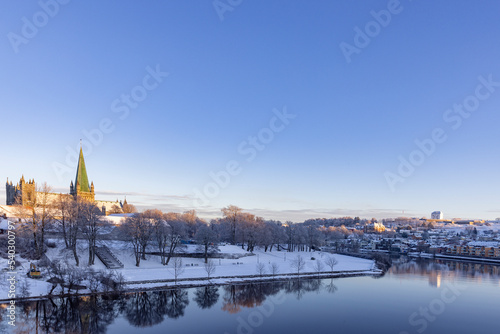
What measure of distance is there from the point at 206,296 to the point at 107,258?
15.7 metres

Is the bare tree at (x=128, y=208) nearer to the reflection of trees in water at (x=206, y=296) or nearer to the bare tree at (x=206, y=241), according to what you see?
the bare tree at (x=206, y=241)

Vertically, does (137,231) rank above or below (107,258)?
above

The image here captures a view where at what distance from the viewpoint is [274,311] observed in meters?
29.8

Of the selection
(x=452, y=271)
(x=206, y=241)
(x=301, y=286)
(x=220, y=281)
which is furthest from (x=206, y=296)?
(x=452, y=271)

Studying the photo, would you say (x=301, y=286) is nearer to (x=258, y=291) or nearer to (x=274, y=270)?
(x=274, y=270)

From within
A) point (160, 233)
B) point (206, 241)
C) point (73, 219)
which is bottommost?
point (206, 241)

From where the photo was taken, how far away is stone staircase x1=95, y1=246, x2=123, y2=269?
4072 centimetres

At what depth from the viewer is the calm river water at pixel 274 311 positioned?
24.9 metres

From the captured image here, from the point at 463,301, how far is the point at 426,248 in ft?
285

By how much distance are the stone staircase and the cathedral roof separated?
1853 inches

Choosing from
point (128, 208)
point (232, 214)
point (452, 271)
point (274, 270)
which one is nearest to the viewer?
point (274, 270)

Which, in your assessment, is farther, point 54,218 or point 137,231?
point 137,231

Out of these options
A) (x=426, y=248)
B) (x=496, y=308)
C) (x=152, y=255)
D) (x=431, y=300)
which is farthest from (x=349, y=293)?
(x=426, y=248)

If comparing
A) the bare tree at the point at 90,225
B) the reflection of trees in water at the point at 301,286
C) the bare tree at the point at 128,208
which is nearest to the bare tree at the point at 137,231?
the bare tree at the point at 90,225
